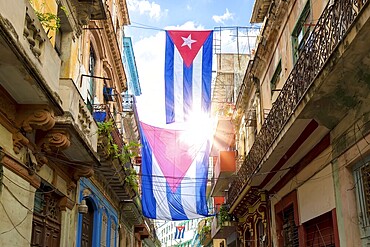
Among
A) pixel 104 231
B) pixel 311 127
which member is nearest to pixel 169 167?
pixel 104 231

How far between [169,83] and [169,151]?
3.71 metres

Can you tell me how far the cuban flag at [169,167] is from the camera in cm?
1552

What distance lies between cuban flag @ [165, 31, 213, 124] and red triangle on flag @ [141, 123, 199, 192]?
328 cm

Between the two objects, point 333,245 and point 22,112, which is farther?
point 333,245

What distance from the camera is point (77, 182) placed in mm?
10844

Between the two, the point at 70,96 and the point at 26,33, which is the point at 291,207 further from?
the point at 26,33

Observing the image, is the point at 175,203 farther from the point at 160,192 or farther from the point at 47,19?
the point at 47,19

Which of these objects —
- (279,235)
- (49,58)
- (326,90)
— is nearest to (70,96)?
(49,58)

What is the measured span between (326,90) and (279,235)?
22.6ft

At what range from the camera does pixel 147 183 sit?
15969mm

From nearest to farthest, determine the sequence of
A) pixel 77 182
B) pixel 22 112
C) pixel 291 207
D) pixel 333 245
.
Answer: pixel 22 112 < pixel 333 245 < pixel 77 182 < pixel 291 207

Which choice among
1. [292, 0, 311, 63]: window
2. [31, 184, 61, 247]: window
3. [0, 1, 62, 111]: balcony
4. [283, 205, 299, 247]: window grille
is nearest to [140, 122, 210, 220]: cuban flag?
[283, 205, 299, 247]: window grille

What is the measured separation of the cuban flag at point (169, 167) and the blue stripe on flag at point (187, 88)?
3.20 m

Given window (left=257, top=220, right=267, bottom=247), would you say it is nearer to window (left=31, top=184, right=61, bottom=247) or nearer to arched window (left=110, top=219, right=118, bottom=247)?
arched window (left=110, top=219, right=118, bottom=247)
